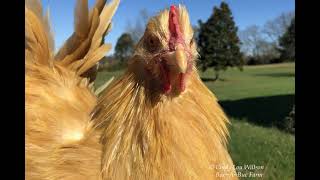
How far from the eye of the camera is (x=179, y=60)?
77.1 inches

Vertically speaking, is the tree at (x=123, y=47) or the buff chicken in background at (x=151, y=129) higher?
the tree at (x=123, y=47)

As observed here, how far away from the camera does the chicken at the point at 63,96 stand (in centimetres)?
230

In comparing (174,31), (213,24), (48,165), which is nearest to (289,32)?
(213,24)

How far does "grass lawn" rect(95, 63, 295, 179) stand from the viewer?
14.6ft

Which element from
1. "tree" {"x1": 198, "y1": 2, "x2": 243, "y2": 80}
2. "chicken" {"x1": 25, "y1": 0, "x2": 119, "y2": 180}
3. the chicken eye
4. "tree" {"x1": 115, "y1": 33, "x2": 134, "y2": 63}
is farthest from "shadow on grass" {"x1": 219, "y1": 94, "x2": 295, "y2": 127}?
the chicken eye

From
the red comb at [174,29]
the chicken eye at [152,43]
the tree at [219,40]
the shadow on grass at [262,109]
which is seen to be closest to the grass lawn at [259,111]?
the shadow on grass at [262,109]

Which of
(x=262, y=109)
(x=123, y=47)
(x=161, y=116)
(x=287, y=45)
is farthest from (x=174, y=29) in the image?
(x=262, y=109)

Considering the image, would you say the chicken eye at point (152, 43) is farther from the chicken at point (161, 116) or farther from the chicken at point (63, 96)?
the chicken at point (63, 96)

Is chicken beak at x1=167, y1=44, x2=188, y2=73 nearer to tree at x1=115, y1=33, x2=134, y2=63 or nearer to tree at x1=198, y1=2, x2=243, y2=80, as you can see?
tree at x1=115, y1=33, x2=134, y2=63

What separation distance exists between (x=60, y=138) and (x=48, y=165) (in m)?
0.19

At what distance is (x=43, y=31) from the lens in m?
3.03

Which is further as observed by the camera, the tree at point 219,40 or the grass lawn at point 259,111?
the grass lawn at point 259,111

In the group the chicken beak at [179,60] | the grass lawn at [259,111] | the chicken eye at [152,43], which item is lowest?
the grass lawn at [259,111]
